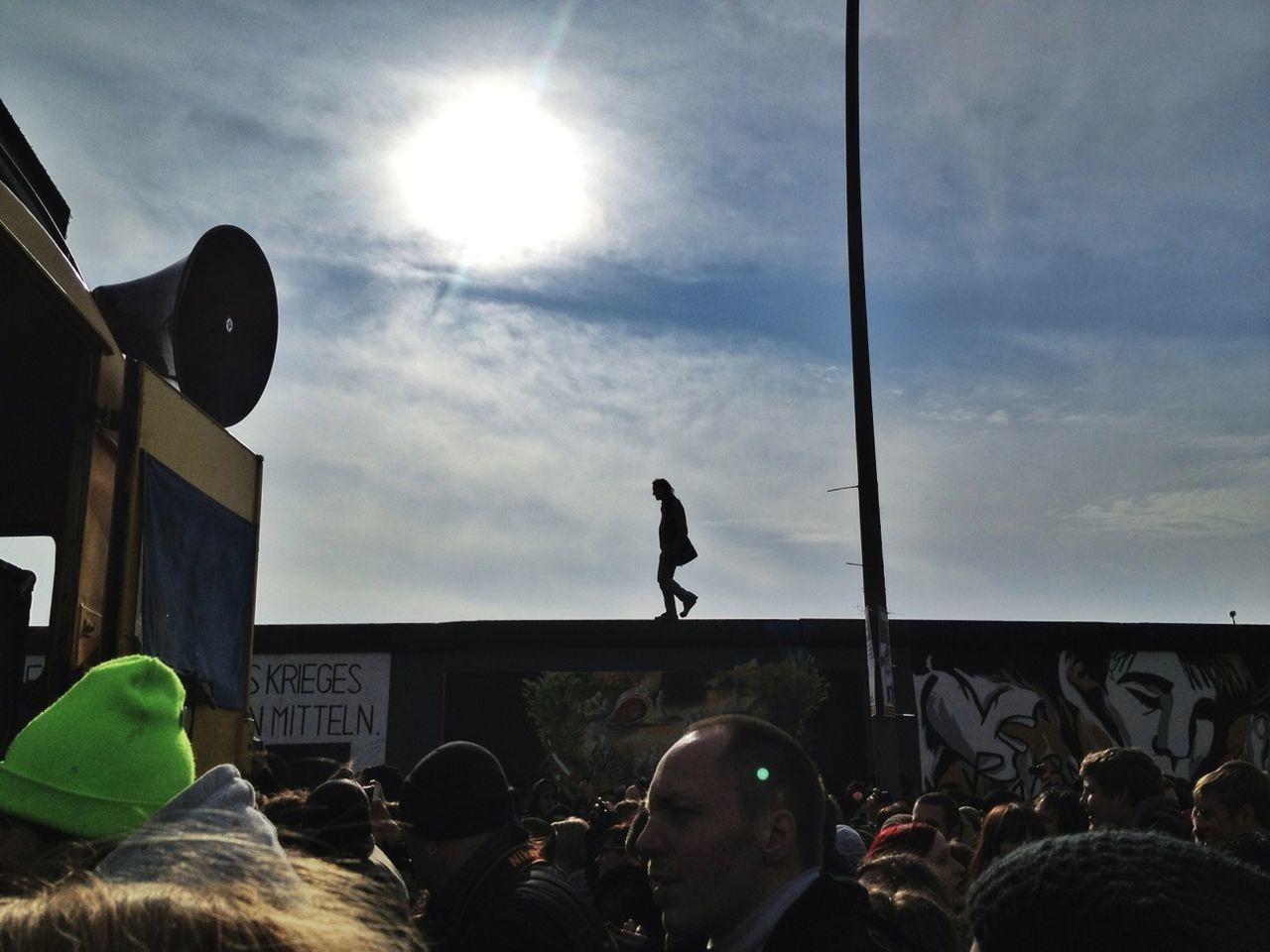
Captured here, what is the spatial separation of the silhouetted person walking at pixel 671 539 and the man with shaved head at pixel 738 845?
12.8 meters

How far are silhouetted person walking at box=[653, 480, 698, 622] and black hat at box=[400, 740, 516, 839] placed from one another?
11.7 meters

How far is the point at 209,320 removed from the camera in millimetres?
4605

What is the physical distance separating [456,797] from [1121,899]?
2.82m

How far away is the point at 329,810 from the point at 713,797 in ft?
5.75

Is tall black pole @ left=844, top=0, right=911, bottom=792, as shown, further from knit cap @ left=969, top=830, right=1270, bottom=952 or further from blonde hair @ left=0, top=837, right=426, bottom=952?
blonde hair @ left=0, top=837, right=426, bottom=952

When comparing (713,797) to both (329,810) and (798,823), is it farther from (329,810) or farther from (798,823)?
(329,810)

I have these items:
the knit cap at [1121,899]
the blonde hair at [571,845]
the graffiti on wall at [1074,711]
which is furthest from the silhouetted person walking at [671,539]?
the knit cap at [1121,899]

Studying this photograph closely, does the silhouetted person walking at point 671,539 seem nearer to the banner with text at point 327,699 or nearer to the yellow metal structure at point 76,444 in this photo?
the banner with text at point 327,699

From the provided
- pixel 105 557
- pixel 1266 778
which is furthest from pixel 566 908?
pixel 1266 778

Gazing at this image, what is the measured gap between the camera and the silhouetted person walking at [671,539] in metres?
15.7

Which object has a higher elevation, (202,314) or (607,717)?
(202,314)

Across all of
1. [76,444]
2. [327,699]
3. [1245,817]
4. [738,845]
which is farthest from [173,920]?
[327,699]

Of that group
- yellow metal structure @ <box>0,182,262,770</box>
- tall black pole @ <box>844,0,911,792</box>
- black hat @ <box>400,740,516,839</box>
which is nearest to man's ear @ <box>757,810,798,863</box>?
black hat @ <box>400,740,516,839</box>

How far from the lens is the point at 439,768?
392cm
